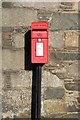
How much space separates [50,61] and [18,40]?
51 centimetres

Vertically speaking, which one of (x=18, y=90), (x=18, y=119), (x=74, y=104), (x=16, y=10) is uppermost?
(x=16, y=10)

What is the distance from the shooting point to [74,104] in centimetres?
264

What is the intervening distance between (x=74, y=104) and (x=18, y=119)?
79 cm

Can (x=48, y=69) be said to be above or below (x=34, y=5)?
below

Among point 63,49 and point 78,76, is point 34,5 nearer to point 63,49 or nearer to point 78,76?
point 63,49

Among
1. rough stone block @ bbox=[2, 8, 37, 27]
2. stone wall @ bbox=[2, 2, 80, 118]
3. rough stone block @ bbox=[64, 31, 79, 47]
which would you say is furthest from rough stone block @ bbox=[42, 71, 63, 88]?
rough stone block @ bbox=[2, 8, 37, 27]

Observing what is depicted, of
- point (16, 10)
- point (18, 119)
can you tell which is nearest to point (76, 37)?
point (16, 10)

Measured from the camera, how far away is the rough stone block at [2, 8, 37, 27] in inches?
98.9

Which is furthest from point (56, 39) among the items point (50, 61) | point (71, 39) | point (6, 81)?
point (6, 81)

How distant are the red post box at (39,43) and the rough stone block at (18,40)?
11.0 inches

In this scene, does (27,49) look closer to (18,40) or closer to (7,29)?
(18,40)

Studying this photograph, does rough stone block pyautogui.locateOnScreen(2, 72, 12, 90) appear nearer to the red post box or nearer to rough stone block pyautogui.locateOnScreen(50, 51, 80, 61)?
the red post box

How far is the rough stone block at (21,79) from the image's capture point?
2570mm

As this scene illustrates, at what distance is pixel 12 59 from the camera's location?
2.55 meters
